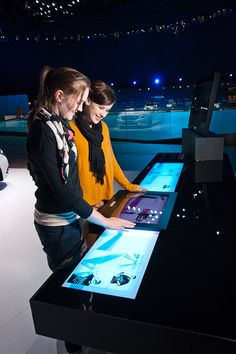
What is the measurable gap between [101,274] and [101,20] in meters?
11.1

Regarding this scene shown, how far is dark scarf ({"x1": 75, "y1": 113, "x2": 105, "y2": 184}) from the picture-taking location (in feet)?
4.79

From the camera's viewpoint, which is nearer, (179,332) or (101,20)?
(179,332)

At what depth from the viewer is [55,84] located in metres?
1.09

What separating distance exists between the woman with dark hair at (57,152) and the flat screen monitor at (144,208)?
97 millimetres

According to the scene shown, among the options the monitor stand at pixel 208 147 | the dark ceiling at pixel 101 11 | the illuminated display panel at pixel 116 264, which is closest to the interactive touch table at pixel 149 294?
the illuminated display panel at pixel 116 264

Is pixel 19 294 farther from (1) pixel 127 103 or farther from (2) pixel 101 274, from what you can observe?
(1) pixel 127 103

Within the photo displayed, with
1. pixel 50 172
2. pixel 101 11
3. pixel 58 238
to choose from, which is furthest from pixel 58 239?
pixel 101 11

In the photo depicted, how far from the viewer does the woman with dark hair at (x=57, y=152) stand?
3.42 ft

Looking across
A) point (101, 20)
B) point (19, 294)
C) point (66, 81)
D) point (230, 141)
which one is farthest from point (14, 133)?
point (66, 81)

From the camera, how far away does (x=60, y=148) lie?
106cm

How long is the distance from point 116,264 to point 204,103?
6.66ft

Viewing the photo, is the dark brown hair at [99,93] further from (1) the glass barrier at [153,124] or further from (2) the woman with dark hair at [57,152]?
(1) the glass barrier at [153,124]

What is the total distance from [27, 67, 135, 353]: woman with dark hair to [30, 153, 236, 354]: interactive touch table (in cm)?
18

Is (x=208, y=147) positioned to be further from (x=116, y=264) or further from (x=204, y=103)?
(x=116, y=264)
